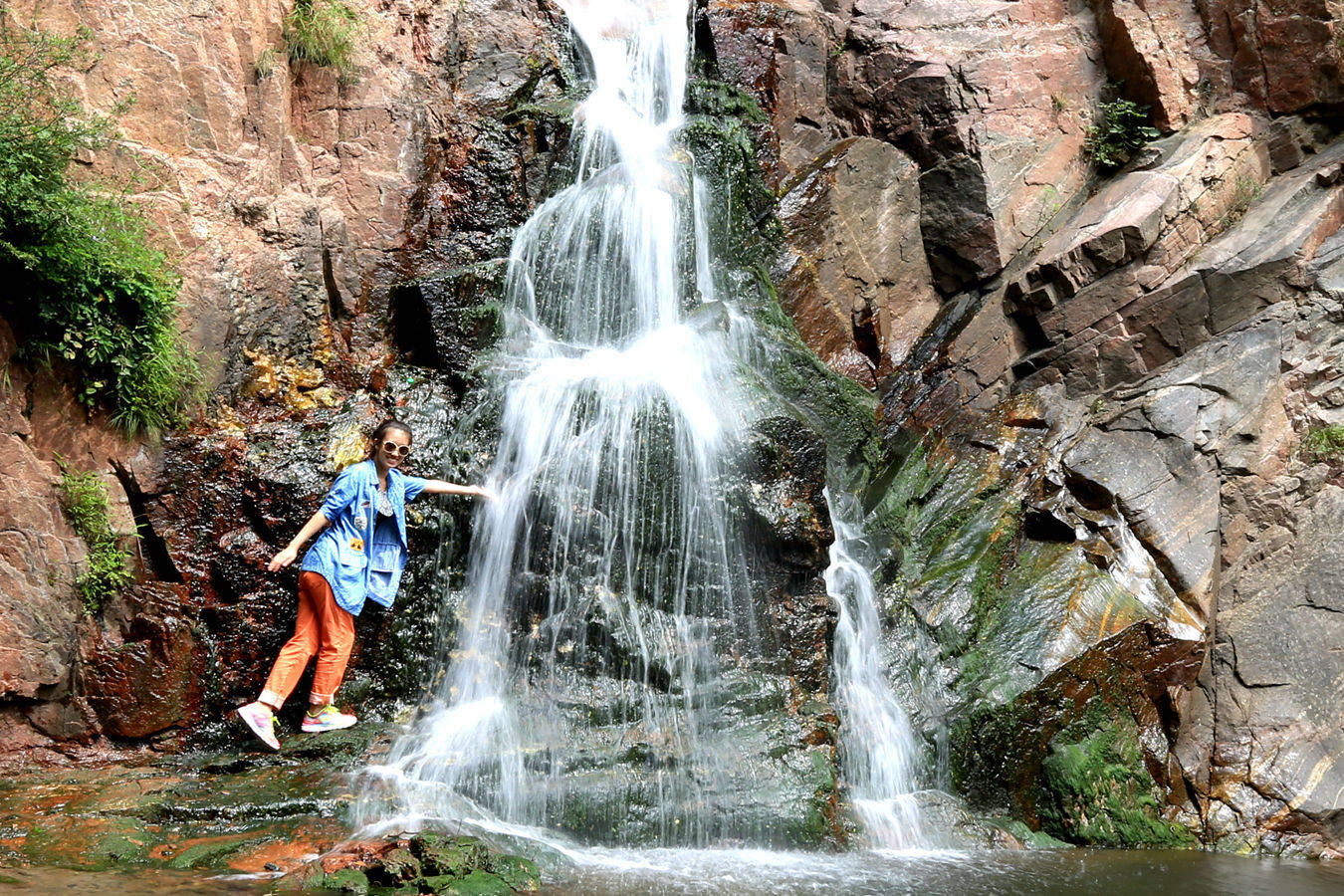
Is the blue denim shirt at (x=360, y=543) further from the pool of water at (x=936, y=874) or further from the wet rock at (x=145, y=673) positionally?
the pool of water at (x=936, y=874)

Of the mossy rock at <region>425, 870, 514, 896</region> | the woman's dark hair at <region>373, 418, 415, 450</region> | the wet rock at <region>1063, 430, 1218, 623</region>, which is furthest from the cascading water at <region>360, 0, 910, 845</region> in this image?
the wet rock at <region>1063, 430, 1218, 623</region>

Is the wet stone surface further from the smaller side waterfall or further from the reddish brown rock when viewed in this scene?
the reddish brown rock

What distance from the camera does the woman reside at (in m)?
5.82

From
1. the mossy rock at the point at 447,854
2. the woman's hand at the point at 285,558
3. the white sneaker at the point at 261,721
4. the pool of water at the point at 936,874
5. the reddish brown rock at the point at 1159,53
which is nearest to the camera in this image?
the mossy rock at the point at 447,854

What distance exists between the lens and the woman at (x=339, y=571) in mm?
5820

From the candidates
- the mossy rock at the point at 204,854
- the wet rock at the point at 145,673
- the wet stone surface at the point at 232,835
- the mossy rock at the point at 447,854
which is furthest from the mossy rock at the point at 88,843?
the mossy rock at the point at 447,854

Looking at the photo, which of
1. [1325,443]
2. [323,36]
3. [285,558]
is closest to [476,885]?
[285,558]

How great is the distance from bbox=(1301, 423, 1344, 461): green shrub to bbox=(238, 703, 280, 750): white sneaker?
7.83 metres

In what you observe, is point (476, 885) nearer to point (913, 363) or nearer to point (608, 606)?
point (608, 606)

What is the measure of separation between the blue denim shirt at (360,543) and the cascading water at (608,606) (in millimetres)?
562

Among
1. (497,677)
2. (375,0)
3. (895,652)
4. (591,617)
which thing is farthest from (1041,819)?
(375,0)

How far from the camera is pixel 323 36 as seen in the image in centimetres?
904

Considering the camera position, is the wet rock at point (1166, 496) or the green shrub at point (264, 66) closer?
the wet rock at point (1166, 496)

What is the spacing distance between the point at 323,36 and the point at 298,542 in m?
5.55
